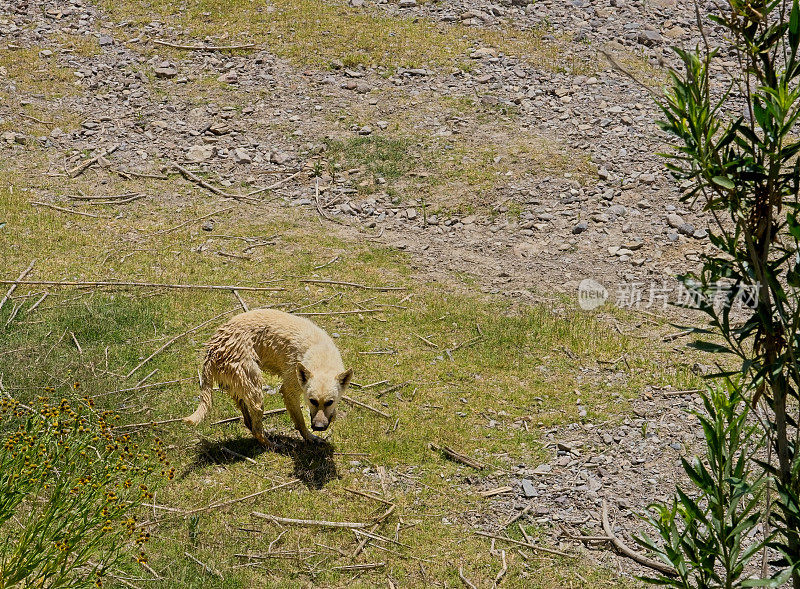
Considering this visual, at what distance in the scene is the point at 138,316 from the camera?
516 inches

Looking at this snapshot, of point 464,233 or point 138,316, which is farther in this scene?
point 464,233

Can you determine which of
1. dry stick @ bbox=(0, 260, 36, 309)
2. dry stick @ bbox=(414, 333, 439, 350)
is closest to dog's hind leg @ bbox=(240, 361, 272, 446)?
dry stick @ bbox=(414, 333, 439, 350)

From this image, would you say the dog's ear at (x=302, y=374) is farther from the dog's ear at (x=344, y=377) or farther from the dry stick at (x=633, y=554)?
the dry stick at (x=633, y=554)

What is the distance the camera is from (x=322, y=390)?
376 inches

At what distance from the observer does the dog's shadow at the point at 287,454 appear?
10023mm

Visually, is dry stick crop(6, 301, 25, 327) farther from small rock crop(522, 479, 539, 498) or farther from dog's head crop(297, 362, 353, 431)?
small rock crop(522, 479, 539, 498)

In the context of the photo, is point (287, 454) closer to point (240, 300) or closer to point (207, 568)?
point (207, 568)

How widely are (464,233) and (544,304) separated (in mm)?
2931

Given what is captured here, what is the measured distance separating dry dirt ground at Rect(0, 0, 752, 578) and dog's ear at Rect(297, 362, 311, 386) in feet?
10.9

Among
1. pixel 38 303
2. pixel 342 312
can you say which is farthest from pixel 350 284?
pixel 38 303

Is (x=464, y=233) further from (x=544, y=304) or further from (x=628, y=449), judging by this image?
(x=628, y=449)

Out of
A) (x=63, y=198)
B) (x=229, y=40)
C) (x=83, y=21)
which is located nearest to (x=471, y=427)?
(x=63, y=198)

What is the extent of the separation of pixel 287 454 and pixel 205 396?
121 centimetres

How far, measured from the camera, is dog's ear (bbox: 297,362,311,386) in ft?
31.7
